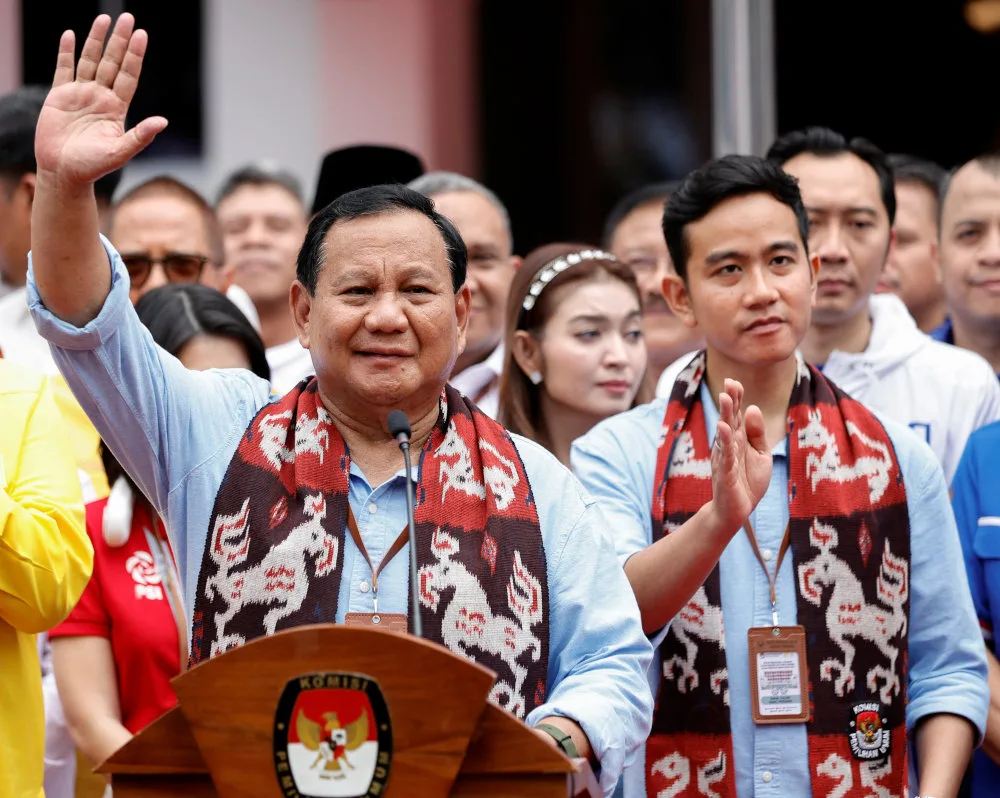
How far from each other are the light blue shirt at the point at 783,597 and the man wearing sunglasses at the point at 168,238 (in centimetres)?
178

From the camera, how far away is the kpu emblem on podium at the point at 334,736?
7.17 ft

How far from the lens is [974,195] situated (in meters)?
4.83

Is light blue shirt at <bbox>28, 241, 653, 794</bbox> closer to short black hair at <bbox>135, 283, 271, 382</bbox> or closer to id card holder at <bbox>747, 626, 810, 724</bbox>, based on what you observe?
id card holder at <bbox>747, 626, 810, 724</bbox>

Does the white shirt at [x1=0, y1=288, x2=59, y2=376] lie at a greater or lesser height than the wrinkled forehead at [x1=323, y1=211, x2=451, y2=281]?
greater

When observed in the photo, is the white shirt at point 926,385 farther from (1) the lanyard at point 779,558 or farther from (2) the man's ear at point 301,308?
(2) the man's ear at point 301,308

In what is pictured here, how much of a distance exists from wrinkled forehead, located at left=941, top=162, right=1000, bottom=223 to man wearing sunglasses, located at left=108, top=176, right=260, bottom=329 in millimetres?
2248

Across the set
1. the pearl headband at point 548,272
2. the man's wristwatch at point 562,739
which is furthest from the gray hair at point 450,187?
the man's wristwatch at point 562,739

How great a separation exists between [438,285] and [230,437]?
1.62 feet

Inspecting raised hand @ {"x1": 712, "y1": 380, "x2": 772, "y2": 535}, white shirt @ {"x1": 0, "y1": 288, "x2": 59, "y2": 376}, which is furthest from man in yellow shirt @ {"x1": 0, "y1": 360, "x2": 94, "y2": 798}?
white shirt @ {"x1": 0, "y1": 288, "x2": 59, "y2": 376}

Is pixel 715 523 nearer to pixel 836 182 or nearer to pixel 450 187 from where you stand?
pixel 836 182

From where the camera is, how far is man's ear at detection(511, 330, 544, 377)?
4570 millimetres

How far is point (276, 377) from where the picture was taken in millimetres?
5297

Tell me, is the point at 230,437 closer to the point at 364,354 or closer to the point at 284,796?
the point at 364,354

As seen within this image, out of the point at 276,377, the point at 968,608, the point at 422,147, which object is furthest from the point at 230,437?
the point at 422,147
